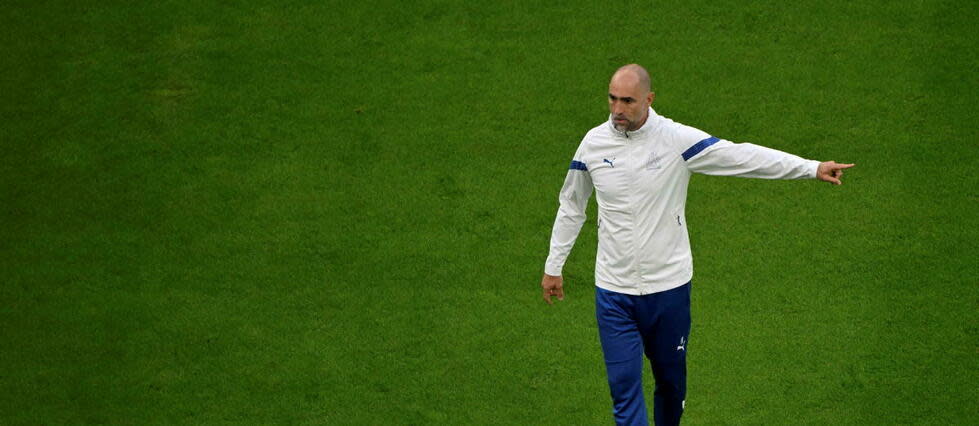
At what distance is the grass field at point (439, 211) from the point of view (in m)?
5.05

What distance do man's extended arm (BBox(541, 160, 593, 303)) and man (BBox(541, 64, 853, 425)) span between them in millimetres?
11

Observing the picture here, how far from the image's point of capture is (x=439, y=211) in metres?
5.82

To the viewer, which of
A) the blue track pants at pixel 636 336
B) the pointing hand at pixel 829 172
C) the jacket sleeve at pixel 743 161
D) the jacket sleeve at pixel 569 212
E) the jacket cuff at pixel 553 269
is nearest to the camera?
the pointing hand at pixel 829 172

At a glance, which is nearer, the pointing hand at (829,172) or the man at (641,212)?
the pointing hand at (829,172)

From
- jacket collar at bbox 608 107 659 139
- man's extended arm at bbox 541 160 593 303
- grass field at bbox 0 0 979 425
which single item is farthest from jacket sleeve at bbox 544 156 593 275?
grass field at bbox 0 0 979 425

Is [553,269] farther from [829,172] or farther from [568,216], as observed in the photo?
[829,172]

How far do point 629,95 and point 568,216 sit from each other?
63 cm

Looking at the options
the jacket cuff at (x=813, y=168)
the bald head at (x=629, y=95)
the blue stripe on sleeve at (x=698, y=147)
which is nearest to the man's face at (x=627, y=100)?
the bald head at (x=629, y=95)

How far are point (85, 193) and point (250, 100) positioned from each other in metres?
1.11

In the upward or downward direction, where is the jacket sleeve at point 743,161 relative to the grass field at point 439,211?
upward

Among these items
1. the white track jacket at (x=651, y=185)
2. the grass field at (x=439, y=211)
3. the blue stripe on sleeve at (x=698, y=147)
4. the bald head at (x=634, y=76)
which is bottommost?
the grass field at (x=439, y=211)

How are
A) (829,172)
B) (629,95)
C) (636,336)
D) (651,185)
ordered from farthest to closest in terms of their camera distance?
1. (636,336)
2. (651,185)
3. (629,95)
4. (829,172)

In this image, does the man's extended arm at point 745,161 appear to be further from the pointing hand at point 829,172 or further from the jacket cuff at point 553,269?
the jacket cuff at point 553,269

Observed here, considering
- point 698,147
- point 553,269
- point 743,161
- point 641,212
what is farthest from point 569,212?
point 743,161
